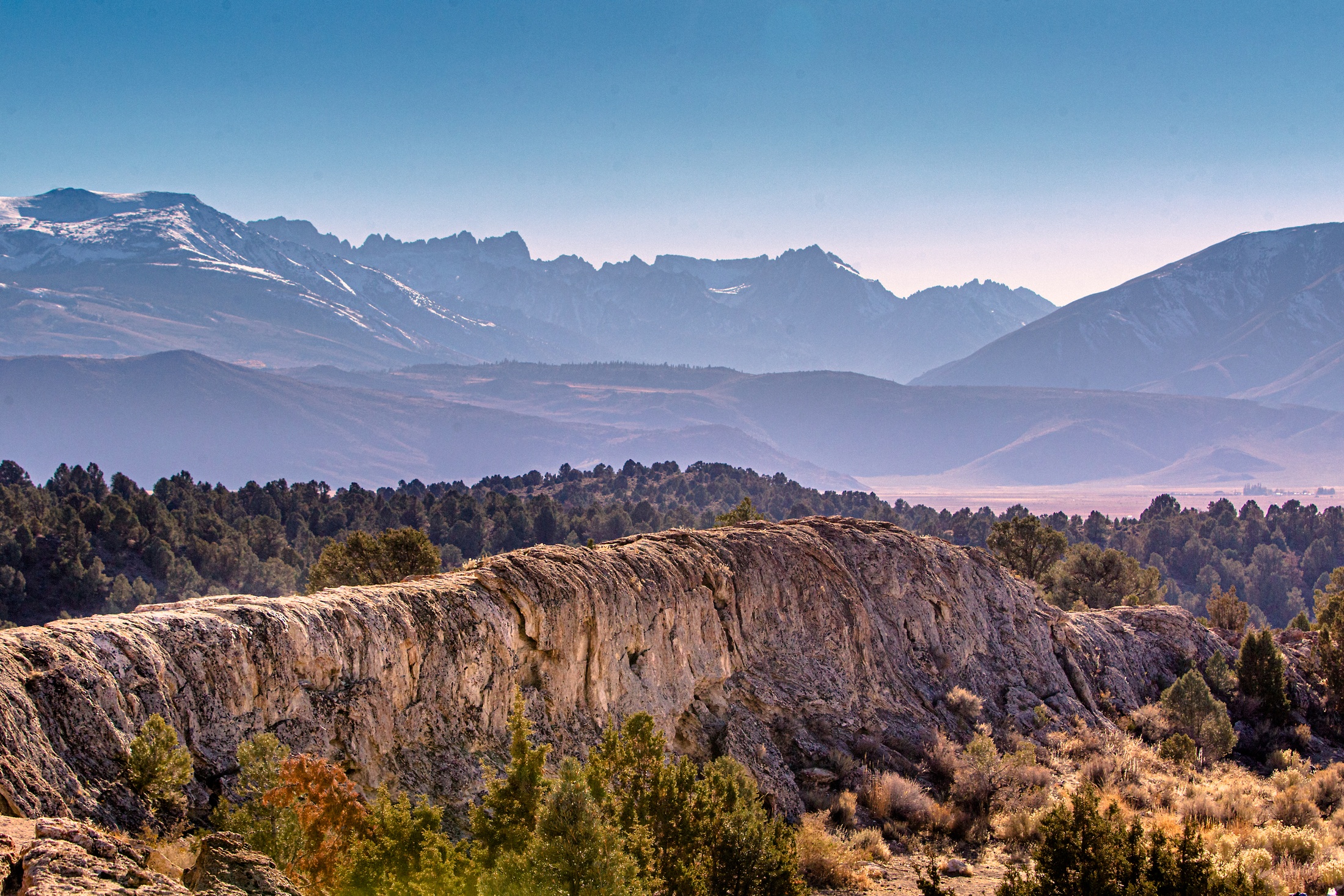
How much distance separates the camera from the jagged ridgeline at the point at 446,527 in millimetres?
59656

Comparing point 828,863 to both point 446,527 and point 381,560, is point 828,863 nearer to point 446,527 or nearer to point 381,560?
point 381,560

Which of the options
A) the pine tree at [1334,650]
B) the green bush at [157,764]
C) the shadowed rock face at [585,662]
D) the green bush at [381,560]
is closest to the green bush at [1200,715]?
the shadowed rock face at [585,662]

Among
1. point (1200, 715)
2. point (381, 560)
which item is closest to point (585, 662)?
point (381, 560)

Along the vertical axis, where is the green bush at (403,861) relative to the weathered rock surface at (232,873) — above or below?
below

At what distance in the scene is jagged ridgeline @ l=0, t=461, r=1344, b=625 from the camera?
196ft

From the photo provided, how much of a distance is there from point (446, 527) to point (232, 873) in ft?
250

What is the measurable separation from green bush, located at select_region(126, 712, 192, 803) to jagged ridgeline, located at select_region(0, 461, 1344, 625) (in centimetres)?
4648

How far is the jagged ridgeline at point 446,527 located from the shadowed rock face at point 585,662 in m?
42.6

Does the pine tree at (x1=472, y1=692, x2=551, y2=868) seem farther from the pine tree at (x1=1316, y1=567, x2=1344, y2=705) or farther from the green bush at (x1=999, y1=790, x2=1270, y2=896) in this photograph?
the pine tree at (x1=1316, y1=567, x2=1344, y2=705)

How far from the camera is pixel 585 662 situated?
74.7 ft

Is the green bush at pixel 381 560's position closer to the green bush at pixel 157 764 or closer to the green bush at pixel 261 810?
the green bush at pixel 261 810

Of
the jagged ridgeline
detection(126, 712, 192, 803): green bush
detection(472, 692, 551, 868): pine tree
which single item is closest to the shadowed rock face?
detection(126, 712, 192, 803): green bush

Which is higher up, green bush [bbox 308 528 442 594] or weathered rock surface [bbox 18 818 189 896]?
weathered rock surface [bbox 18 818 189 896]

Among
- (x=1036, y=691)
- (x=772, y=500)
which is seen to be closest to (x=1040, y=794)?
(x=1036, y=691)
